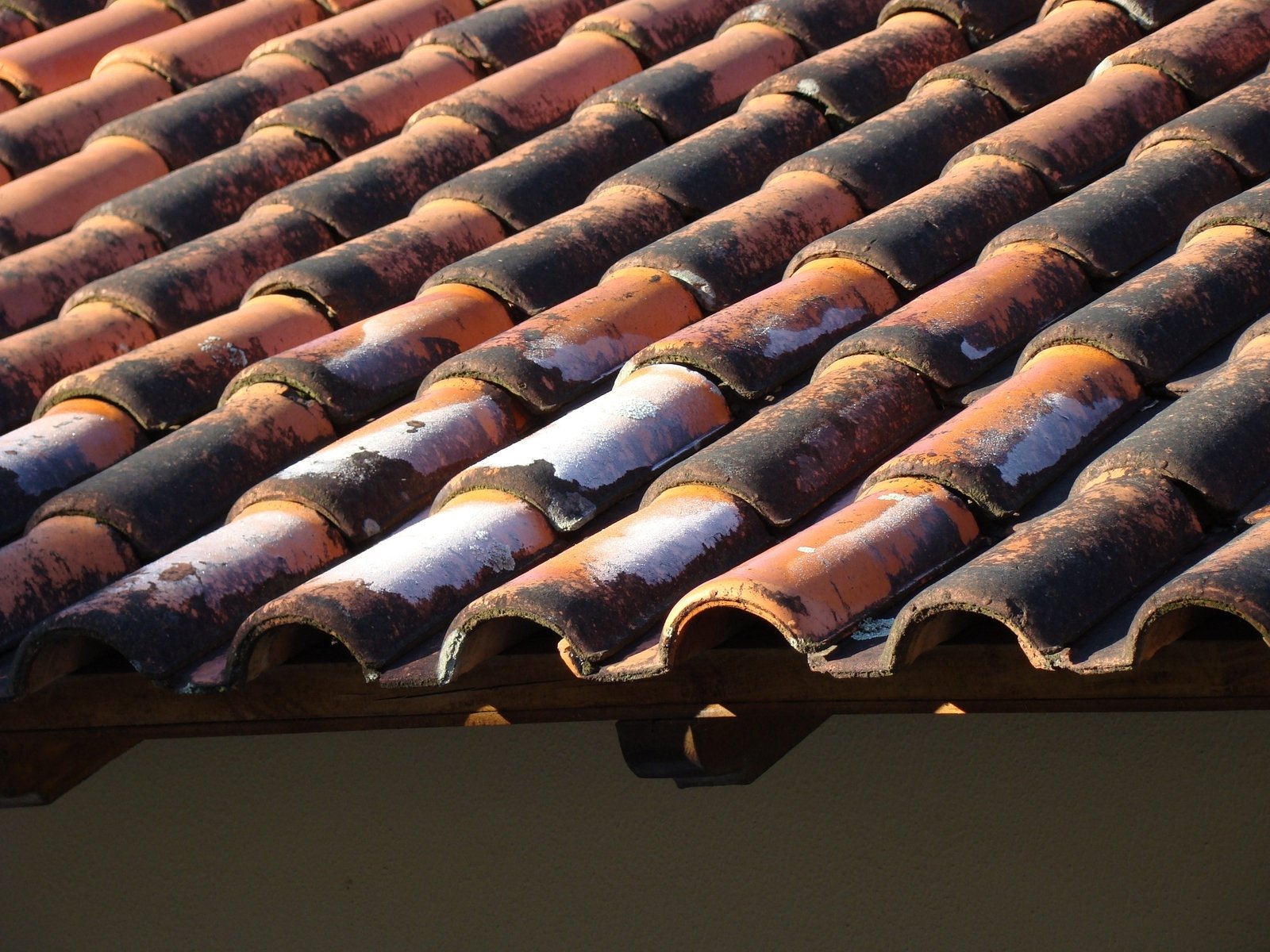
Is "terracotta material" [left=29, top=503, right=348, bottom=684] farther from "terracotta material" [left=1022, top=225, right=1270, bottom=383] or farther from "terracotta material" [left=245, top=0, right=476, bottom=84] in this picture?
Result: "terracotta material" [left=245, top=0, right=476, bottom=84]

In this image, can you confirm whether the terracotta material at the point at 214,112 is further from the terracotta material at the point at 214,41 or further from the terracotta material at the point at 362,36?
the terracotta material at the point at 214,41

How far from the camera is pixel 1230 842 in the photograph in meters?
2.79

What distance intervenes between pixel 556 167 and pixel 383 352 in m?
0.75

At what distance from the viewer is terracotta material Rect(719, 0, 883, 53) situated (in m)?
3.96

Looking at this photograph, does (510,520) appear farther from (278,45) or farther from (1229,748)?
(278,45)

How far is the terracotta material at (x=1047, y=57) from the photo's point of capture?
3.43 meters

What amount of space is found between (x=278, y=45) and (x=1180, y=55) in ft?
7.99

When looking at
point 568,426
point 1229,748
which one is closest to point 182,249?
point 568,426

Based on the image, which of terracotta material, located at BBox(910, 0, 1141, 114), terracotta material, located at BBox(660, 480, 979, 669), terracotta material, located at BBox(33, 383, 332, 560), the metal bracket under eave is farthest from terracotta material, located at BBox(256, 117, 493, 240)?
terracotta material, located at BBox(660, 480, 979, 669)

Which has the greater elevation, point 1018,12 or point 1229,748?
point 1018,12

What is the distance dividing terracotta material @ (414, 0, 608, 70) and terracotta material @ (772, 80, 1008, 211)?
1.21 metres

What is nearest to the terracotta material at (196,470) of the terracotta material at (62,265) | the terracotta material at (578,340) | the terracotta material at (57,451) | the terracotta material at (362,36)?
the terracotta material at (57,451)

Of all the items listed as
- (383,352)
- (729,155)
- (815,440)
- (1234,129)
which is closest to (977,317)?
(815,440)

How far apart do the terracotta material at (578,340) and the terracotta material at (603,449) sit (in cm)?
14
